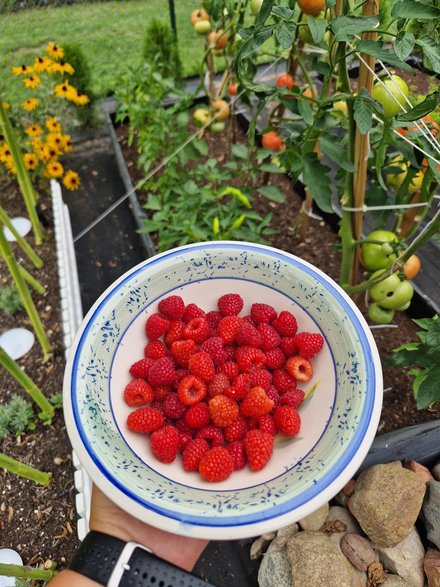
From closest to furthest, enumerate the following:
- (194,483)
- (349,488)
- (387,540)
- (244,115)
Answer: (194,483)
(387,540)
(349,488)
(244,115)

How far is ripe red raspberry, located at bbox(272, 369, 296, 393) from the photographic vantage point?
847mm

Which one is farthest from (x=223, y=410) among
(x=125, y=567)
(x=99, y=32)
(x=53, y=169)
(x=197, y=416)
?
(x=99, y=32)

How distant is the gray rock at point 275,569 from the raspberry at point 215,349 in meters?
0.51

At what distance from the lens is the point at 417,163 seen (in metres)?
1.04

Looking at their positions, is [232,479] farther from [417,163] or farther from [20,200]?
[20,200]

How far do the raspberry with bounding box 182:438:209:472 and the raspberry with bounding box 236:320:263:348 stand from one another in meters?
0.20

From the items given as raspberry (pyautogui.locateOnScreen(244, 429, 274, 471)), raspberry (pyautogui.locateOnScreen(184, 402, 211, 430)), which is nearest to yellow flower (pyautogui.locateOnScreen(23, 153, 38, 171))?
raspberry (pyautogui.locateOnScreen(184, 402, 211, 430))

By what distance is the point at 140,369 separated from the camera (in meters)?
0.84

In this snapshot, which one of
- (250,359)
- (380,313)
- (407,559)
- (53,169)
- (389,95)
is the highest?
(389,95)

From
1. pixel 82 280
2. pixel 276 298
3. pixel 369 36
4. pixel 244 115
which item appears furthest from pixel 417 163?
pixel 244 115

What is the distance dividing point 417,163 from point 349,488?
0.77m

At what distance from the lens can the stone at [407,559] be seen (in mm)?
1058

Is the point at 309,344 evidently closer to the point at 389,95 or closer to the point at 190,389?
the point at 190,389

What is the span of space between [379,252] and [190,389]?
62cm
